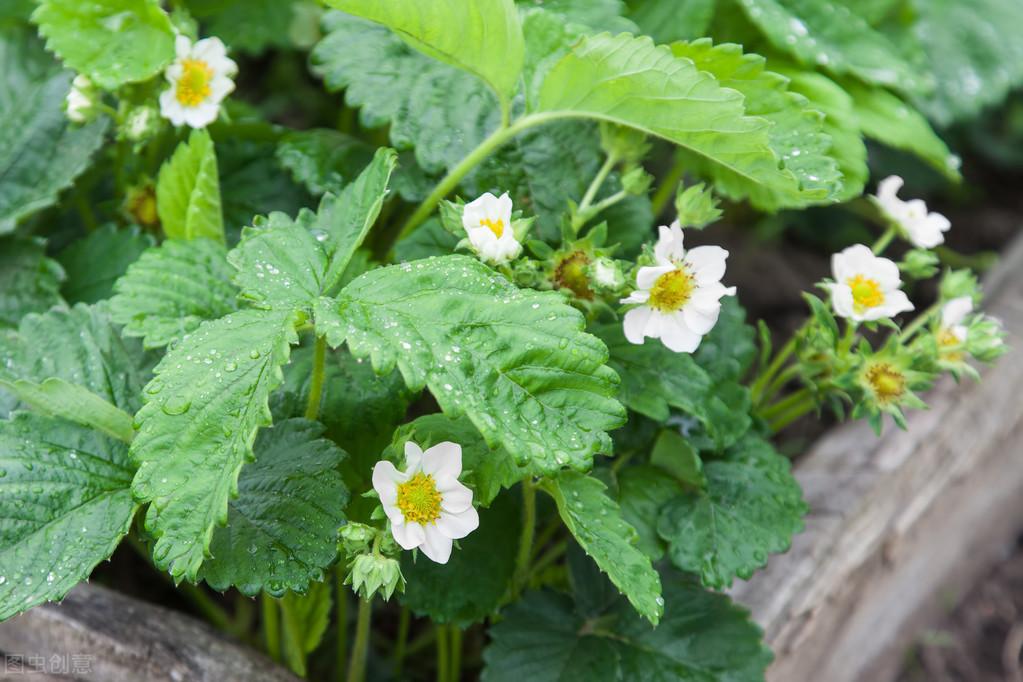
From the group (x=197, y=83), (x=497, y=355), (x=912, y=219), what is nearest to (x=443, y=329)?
(x=497, y=355)

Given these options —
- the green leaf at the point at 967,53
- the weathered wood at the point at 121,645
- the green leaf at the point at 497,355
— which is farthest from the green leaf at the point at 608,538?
the green leaf at the point at 967,53

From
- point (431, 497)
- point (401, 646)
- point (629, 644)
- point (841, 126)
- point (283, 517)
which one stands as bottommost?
point (401, 646)

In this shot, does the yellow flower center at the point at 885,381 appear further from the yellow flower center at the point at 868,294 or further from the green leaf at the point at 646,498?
the green leaf at the point at 646,498

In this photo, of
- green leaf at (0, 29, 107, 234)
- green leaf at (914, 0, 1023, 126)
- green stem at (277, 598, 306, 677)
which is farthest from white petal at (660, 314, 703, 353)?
green leaf at (914, 0, 1023, 126)

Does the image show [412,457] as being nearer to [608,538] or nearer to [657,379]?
[608,538]

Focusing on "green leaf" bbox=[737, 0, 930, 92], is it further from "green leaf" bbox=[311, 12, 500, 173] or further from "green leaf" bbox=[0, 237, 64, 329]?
"green leaf" bbox=[0, 237, 64, 329]

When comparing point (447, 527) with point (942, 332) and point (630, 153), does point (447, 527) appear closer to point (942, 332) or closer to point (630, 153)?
point (630, 153)
